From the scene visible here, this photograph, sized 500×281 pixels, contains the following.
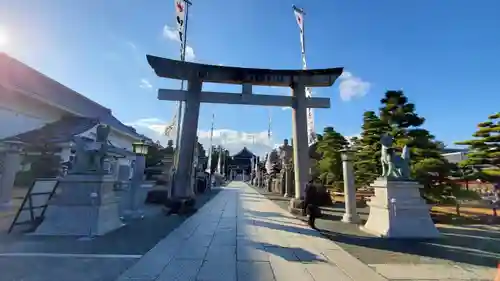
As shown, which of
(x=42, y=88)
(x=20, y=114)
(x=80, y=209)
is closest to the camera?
(x=80, y=209)

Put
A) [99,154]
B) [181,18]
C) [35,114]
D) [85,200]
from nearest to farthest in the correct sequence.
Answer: [85,200]
[99,154]
[181,18]
[35,114]

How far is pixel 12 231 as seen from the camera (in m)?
6.52

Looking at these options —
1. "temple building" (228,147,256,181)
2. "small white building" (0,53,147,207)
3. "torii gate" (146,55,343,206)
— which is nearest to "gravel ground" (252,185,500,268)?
"torii gate" (146,55,343,206)

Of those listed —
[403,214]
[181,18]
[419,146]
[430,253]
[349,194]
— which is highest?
[181,18]

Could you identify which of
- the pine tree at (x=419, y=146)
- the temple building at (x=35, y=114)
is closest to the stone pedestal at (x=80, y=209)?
the temple building at (x=35, y=114)

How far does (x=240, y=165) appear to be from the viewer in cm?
7925

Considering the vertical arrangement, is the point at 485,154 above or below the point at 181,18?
below

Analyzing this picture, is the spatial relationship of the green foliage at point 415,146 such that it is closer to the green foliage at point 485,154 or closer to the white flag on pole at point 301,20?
the green foliage at point 485,154

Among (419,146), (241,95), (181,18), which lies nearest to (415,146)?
(419,146)

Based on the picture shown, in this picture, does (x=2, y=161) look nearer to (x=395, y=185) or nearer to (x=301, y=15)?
(x=395, y=185)

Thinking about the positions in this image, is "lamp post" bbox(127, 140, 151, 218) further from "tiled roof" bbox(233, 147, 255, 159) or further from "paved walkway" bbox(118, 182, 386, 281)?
"tiled roof" bbox(233, 147, 255, 159)

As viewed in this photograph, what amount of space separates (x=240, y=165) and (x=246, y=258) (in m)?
74.8

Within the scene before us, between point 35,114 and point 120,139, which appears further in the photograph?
point 120,139

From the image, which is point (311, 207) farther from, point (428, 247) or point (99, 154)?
point (99, 154)
